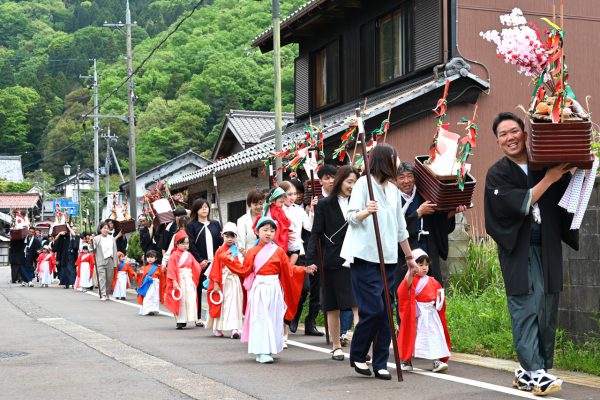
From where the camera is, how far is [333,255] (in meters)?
9.36

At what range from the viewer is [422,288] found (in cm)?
829

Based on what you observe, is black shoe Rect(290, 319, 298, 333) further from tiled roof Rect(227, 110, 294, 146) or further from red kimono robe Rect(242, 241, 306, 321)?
tiled roof Rect(227, 110, 294, 146)

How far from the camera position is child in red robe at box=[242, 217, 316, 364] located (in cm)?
891

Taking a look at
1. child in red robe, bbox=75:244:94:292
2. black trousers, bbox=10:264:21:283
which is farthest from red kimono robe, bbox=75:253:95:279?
black trousers, bbox=10:264:21:283

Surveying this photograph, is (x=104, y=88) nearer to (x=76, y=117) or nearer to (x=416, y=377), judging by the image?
(x=76, y=117)

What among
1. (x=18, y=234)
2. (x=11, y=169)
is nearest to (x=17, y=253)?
(x=18, y=234)

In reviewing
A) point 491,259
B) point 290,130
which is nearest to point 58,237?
point 290,130

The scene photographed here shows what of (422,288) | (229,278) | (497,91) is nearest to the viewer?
(422,288)

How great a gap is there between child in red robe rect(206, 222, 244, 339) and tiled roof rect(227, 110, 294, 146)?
16.0 metres

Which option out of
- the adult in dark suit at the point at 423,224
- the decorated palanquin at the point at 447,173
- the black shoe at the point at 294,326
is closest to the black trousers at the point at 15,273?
the black shoe at the point at 294,326

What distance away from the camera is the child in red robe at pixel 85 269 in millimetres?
26125

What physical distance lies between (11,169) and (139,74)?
4196 centimetres

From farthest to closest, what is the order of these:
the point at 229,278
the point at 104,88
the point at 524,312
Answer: the point at 104,88 → the point at 229,278 → the point at 524,312

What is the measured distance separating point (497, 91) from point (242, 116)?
15.1 meters
